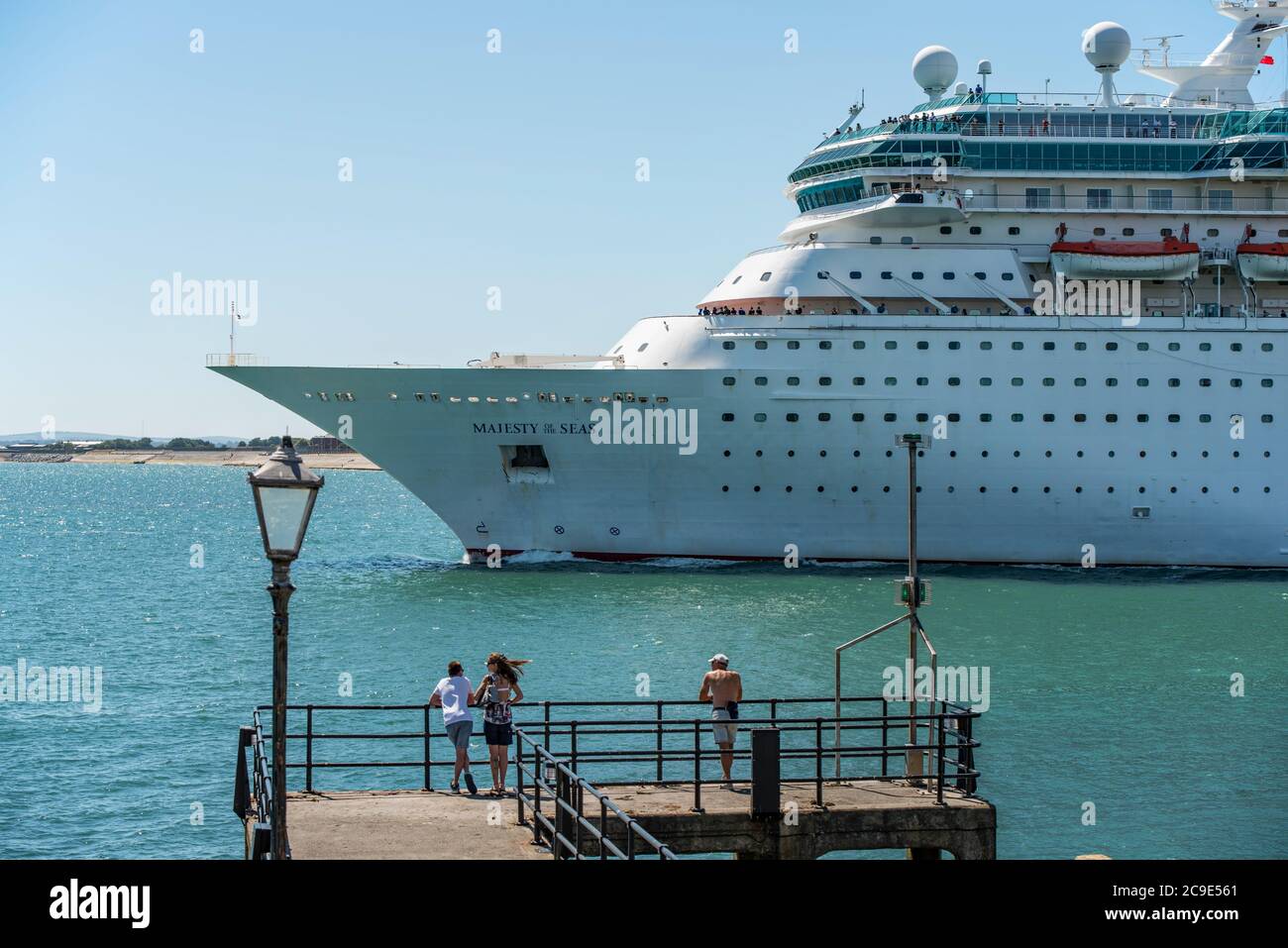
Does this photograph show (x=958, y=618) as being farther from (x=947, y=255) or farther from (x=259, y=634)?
(x=259, y=634)

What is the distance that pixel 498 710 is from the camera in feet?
46.1

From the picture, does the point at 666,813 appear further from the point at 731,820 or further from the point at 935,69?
the point at 935,69

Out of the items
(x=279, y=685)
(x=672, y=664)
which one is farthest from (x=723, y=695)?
(x=672, y=664)

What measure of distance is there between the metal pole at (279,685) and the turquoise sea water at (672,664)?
8.09 meters

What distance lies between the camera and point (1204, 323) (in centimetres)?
3994

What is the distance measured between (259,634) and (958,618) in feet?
50.9

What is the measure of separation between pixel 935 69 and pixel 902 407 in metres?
11.4

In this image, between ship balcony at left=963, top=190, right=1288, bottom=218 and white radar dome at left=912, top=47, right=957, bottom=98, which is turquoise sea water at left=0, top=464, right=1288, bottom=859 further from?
white radar dome at left=912, top=47, right=957, bottom=98

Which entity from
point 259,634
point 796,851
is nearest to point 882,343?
point 259,634

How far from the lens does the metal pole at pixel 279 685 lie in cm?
877

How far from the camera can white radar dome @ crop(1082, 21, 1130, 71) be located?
43.4 m

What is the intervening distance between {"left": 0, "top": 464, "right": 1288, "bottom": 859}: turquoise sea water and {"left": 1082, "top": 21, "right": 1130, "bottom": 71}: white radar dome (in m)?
14.6

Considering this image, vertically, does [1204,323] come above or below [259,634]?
above

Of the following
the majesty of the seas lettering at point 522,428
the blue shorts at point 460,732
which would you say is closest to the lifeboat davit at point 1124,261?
the majesty of the seas lettering at point 522,428
